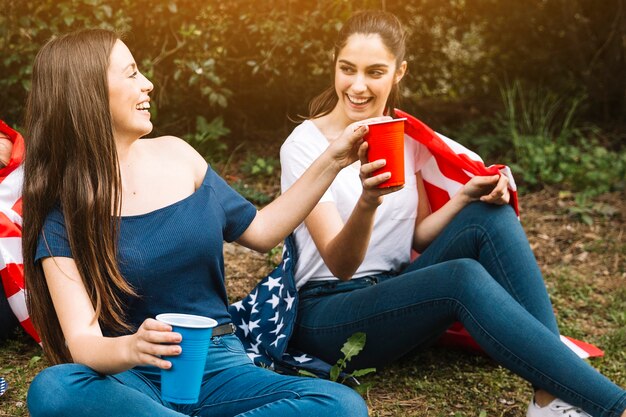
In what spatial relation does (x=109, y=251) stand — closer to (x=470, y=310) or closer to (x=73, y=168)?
(x=73, y=168)

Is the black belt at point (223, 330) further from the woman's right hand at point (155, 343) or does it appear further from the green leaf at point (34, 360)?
the green leaf at point (34, 360)

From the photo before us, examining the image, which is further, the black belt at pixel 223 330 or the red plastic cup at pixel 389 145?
the black belt at pixel 223 330

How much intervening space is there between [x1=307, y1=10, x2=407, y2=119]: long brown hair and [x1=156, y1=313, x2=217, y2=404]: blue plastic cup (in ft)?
5.09

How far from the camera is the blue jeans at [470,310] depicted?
2.76 metres

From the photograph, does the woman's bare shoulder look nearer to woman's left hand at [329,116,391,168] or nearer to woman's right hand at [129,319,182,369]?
woman's left hand at [329,116,391,168]

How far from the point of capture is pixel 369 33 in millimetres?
3354

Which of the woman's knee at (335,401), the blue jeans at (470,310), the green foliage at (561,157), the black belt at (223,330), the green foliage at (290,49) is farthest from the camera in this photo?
the green foliage at (561,157)

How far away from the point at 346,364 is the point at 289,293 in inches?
13.3

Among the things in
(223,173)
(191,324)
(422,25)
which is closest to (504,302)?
(191,324)

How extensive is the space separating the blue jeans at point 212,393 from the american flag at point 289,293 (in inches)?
19.3

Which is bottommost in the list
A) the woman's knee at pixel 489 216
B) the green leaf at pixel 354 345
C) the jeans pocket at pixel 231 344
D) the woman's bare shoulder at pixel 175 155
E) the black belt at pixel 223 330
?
the green leaf at pixel 354 345

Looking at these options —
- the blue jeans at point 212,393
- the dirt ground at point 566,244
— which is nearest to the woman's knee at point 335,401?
the blue jeans at point 212,393

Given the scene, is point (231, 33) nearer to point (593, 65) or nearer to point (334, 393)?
point (593, 65)

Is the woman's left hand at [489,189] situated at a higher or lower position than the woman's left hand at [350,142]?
lower
